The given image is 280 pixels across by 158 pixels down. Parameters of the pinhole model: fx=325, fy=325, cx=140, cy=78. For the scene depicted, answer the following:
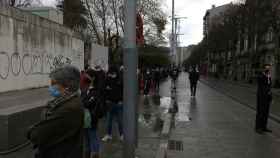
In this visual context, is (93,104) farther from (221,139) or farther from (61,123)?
(221,139)

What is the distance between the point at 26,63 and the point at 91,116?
10086 millimetres

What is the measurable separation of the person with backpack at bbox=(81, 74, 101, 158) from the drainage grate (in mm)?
2089

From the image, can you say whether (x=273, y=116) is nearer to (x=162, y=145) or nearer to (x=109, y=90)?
(x=162, y=145)

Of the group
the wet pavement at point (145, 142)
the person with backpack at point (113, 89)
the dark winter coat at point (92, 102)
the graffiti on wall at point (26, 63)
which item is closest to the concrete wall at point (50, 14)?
the graffiti on wall at point (26, 63)

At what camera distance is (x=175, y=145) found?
286 inches

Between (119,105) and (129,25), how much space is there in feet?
9.55

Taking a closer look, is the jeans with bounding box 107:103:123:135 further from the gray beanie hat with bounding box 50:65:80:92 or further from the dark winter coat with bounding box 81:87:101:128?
the gray beanie hat with bounding box 50:65:80:92

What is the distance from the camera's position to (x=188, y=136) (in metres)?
8.21

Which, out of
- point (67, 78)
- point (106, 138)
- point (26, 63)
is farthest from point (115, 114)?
point (26, 63)

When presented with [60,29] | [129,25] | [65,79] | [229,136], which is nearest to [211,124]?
[229,136]

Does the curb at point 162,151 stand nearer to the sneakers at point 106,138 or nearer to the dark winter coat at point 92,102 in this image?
the sneakers at point 106,138

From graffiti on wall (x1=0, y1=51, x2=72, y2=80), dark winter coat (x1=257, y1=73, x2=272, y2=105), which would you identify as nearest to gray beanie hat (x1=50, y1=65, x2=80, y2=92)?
dark winter coat (x1=257, y1=73, x2=272, y2=105)

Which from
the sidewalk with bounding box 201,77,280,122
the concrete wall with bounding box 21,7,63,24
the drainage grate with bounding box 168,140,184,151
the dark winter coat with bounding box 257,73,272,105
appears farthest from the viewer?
the concrete wall with bounding box 21,7,63,24

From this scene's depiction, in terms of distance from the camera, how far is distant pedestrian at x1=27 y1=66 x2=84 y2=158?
2.47 metres
